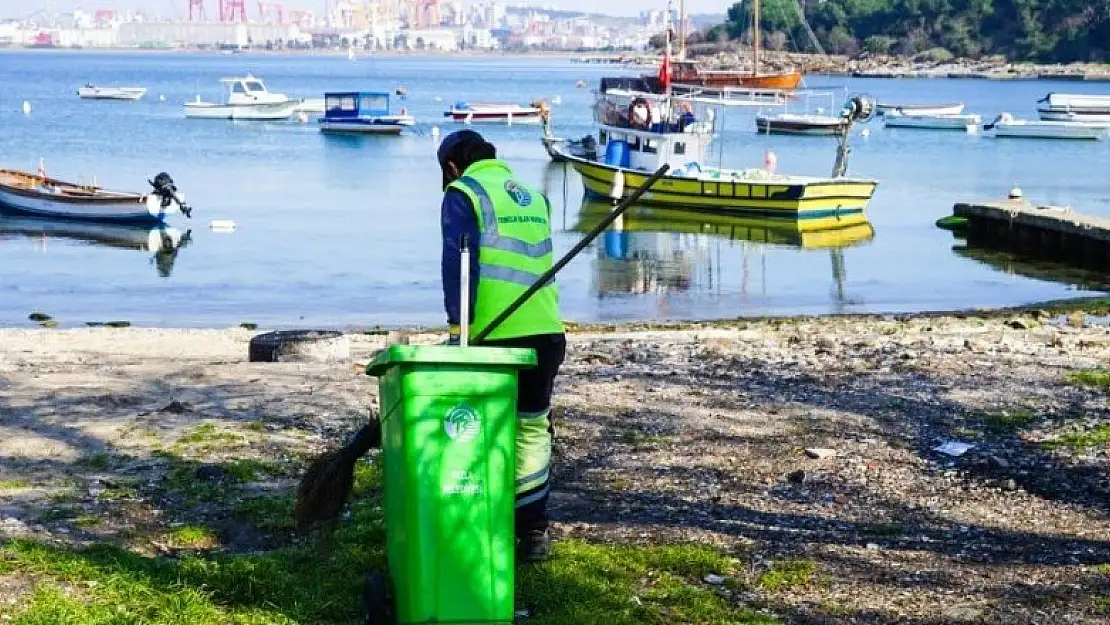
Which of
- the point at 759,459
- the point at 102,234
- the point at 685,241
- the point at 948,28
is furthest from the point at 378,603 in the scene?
the point at 948,28

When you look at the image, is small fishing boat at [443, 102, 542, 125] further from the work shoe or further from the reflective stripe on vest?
the reflective stripe on vest

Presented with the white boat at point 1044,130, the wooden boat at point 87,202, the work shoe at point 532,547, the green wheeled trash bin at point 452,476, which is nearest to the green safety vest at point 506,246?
the green wheeled trash bin at point 452,476

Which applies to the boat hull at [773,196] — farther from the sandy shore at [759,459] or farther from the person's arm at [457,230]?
the person's arm at [457,230]

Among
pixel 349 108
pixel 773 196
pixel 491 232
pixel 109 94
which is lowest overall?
pixel 773 196

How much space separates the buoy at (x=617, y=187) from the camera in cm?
3819

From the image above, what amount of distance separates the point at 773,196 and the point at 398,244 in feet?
30.0

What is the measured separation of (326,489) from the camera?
680cm

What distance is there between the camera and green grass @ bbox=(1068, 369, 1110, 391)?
34.3ft

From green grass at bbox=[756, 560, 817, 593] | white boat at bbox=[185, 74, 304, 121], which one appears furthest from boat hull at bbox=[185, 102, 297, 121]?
green grass at bbox=[756, 560, 817, 593]

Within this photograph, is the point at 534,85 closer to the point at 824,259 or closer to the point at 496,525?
the point at 824,259

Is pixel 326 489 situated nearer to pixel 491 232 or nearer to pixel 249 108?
pixel 491 232

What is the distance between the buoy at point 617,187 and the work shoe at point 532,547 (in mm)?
32297

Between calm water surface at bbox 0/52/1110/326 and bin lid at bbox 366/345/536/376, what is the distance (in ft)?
54.7

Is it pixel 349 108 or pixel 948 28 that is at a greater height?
pixel 948 28
